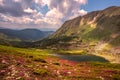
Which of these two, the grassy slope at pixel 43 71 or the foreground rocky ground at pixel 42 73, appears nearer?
the foreground rocky ground at pixel 42 73

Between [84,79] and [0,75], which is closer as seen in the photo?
[0,75]

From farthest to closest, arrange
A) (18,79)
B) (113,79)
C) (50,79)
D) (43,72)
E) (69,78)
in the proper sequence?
(113,79) → (43,72) → (69,78) → (50,79) → (18,79)

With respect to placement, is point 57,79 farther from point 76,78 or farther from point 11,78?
point 11,78

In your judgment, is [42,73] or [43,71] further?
[43,71]

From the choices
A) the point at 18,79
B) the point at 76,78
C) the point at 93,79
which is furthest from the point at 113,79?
the point at 18,79

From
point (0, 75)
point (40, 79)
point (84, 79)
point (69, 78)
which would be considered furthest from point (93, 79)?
point (0, 75)

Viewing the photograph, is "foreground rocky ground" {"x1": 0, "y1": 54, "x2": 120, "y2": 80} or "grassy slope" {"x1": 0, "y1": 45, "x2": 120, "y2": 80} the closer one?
"foreground rocky ground" {"x1": 0, "y1": 54, "x2": 120, "y2": 80}

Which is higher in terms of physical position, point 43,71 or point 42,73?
point 43,71

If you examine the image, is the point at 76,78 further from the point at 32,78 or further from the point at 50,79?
the point at 32,78

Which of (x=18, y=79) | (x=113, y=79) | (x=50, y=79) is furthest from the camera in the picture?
(x=113, y=79)
